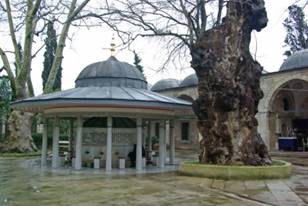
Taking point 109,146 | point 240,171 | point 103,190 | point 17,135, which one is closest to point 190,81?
point 17,135

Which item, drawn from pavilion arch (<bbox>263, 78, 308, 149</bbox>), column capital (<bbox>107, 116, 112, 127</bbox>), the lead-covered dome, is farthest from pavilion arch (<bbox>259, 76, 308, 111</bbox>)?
column capital (<bbox>107, 116, 112, 127</bbox>)

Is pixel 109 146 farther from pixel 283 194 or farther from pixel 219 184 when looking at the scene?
pixel 283 194

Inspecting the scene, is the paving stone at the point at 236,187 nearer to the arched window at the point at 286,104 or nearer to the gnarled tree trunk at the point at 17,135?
the gnarled tree trunk at the point at 17,135

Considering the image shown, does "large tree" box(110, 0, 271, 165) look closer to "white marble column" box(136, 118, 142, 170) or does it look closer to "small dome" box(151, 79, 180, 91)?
"white marble column" box(136, 118, 142, 170)

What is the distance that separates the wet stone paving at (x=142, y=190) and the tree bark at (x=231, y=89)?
1360 millimetres

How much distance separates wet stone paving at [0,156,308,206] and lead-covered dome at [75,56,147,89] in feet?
Answer: 13.7

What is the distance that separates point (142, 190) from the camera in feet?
32.6

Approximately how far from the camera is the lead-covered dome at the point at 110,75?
52.4ft

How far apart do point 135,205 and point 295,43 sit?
4065cm

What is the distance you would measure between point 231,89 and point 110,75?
16.6 feet

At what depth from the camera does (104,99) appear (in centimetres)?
1367

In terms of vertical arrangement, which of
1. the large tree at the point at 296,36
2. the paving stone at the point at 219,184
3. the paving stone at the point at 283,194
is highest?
the large tree at the point at 296,36

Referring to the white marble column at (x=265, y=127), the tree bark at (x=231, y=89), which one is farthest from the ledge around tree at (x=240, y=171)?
the white marble column at (x=265, y=127)

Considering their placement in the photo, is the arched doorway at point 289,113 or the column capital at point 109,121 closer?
the column capital at point 109,121
